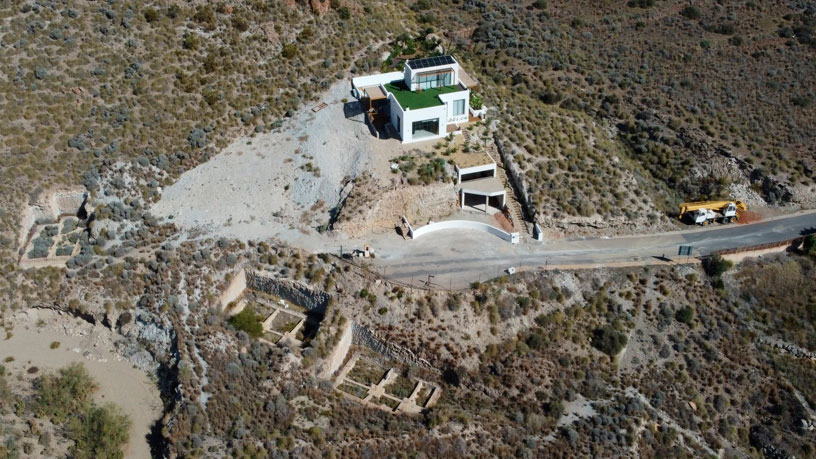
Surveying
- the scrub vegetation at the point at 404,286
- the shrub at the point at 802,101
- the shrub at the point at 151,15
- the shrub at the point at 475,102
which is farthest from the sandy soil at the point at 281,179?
the shrub at the point at 802,101

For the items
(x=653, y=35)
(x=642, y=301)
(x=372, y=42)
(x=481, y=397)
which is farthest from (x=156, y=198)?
(x=653, y=35)

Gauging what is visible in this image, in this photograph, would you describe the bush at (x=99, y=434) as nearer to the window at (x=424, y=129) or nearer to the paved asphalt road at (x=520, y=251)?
the paved asphalt road at (x=520, y=251)

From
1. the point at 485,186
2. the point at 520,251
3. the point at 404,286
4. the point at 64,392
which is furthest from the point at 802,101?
the point at 64,392

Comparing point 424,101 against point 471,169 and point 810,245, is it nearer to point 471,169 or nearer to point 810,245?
point 471,169

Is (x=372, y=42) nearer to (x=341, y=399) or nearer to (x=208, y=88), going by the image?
(x=208, y=88)

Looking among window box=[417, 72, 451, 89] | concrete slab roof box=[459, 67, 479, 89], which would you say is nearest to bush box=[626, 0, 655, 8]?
concrete slab roof box=[459, 67, 479, 89]

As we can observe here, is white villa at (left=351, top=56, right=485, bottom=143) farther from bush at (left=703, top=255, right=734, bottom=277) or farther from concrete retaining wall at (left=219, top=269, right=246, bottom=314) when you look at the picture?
bush at (left=703, top=255, right=734, bottom=277)
